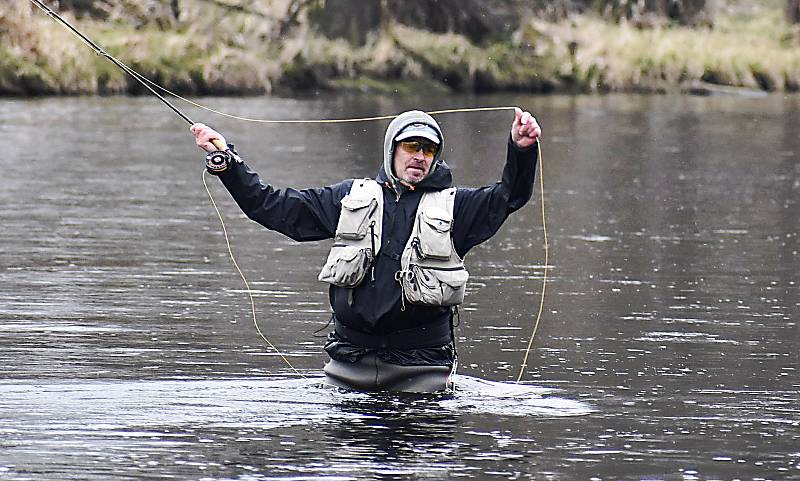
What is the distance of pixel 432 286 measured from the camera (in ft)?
23.3

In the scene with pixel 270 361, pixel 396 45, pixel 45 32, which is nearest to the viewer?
pixel 270 361

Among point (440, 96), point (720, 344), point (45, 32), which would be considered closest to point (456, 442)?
point (720, 344)

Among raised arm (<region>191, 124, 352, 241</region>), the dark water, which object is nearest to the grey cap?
raised arm (<region>191, 124, 352, 241</region>)

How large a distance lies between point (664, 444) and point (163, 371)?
8.29ft

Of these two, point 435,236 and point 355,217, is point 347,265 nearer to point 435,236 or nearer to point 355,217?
point 355,217

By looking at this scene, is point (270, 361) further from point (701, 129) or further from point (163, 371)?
point (701, 129)

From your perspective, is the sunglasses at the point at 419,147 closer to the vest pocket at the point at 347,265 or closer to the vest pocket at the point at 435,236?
the vest pocket at the point at 435,236

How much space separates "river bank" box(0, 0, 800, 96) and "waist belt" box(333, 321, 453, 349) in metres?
25.3

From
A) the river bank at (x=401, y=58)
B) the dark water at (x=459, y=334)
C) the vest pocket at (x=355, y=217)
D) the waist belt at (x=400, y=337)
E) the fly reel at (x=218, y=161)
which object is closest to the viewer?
the dark water at (x=459, y=334)

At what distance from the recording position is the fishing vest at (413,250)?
7.12 meters

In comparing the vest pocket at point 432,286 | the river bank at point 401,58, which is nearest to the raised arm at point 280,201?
the vest pocket at point 432,286

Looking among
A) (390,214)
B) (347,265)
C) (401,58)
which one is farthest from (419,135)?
(401,58)

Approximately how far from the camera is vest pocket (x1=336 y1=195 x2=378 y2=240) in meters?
7.21

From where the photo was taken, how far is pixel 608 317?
9797mm
